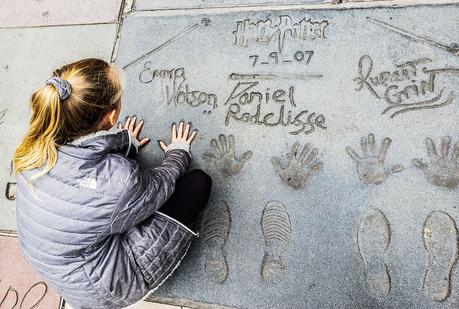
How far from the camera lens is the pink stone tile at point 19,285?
75.7 inches

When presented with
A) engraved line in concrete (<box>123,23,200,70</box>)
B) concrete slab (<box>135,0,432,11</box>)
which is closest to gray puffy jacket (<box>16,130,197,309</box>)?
engraved line in concrete (<box>123,23,200,70</box>)

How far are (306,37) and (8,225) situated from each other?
69.9 inches

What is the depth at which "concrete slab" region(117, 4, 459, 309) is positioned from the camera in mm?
1612

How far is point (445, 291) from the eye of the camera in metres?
1.51

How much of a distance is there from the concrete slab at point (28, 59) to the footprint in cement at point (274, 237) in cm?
129

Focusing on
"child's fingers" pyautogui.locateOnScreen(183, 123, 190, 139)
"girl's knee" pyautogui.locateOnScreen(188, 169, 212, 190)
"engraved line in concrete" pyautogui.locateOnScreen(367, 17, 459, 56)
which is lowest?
"girl's knee" pyautogui.locateOnScreen(188, 169, 212, 190)

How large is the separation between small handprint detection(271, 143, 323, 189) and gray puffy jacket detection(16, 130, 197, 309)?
1.74ft

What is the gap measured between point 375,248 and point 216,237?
2.15ft

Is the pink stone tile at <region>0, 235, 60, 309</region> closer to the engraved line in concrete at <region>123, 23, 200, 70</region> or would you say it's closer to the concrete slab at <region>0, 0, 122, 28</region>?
the engraved line in concrete at <region>123, 23, 200, 70</region>

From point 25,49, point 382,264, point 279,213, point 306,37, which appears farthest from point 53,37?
point 382,264

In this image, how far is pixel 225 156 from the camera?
1.92 meters
